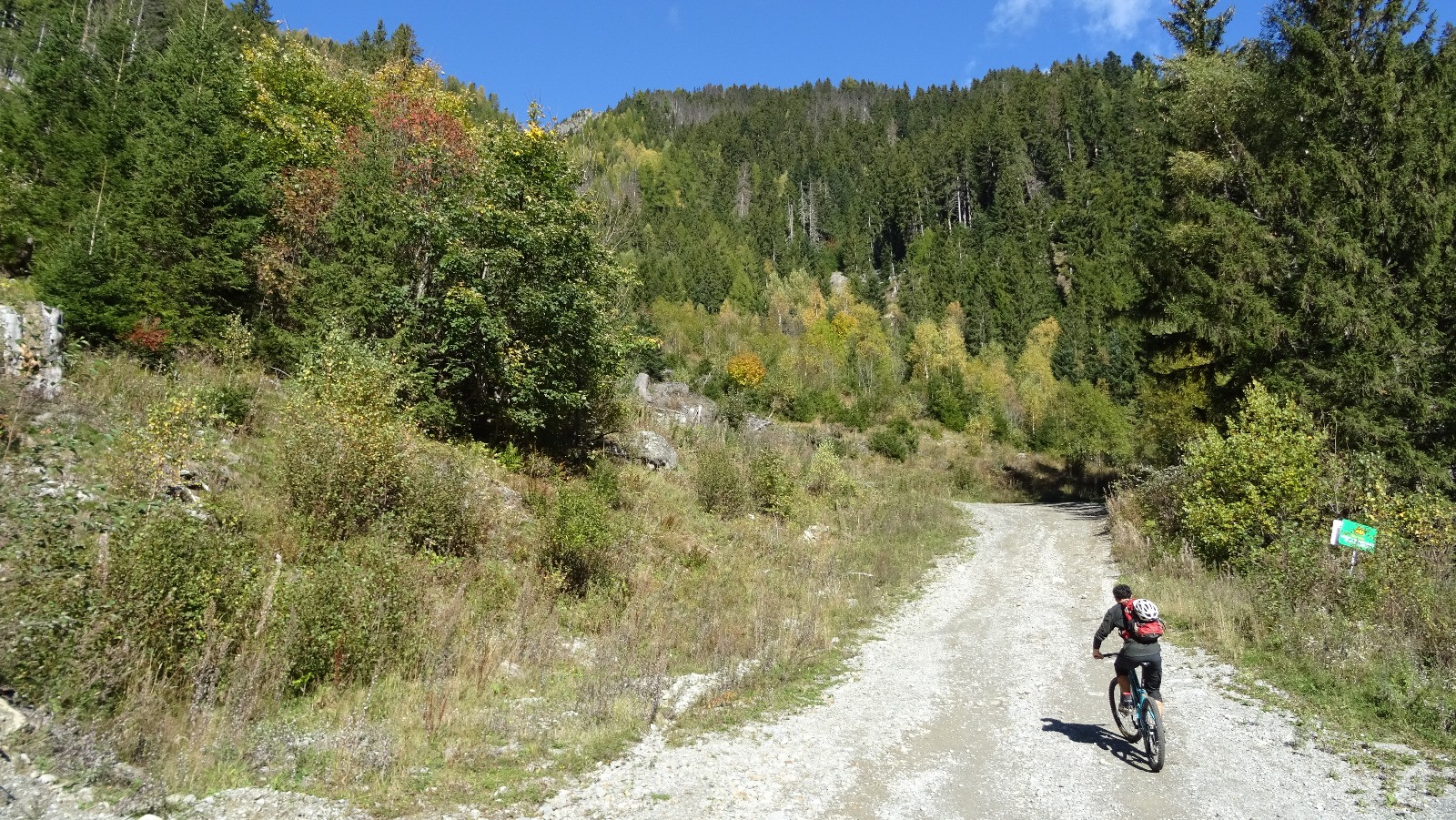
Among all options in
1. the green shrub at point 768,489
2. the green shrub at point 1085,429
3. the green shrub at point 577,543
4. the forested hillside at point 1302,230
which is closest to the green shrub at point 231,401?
the green shrub at point 577,543

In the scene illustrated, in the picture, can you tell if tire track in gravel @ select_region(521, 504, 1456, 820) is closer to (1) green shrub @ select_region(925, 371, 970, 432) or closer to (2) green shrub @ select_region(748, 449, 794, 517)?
(2) green shrub @ select_region(748, 449, 794, 517)

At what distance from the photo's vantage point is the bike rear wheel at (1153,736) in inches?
265

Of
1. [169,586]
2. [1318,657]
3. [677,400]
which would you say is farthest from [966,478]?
[169,586]

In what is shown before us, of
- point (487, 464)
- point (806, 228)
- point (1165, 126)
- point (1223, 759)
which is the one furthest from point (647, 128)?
point (1223, 759)

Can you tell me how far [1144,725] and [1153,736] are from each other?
157 mm

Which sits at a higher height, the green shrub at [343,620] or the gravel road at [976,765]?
the green shrub at [343,620]

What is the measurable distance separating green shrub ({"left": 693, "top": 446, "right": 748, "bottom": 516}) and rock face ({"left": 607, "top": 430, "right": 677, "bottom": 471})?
162cm

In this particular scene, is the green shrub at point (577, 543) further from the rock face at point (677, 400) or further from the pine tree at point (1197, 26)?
the pine tree at point (1197, 26)

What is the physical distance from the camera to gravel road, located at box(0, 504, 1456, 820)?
19.2 feet

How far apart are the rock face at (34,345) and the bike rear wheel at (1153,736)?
1417 cm

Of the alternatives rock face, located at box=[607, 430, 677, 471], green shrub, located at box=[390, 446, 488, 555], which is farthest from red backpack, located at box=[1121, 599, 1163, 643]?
rock face, located at box=[607, 430, 677, 471]

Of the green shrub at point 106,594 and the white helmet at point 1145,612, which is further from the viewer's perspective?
the white helmet at point 1145,612

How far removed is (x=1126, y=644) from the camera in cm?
742

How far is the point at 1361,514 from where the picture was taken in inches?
523
